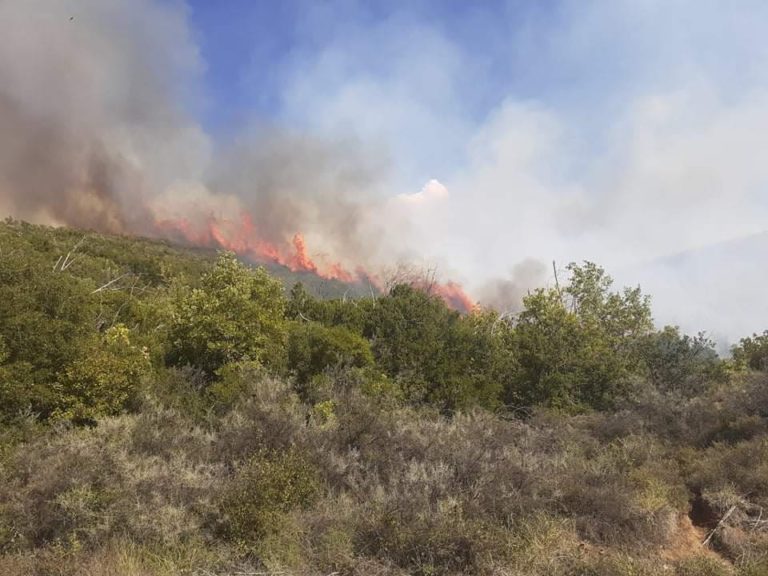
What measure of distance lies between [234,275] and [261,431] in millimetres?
10697

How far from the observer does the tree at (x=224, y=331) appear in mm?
15820

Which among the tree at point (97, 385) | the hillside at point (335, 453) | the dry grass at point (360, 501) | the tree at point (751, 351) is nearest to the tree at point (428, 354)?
the hillside at point (335, 453)

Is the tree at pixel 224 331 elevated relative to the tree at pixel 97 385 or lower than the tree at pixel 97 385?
elevated

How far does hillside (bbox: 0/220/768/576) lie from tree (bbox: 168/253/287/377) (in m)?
0.07

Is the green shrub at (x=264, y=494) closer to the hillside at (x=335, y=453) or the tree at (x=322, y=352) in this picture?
the hillside at (x=335, y=453)

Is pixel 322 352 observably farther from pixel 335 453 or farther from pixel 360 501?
pixel 360 501

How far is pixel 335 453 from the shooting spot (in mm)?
9273

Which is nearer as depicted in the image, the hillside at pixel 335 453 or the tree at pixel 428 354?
the hillside at pixel 335 453

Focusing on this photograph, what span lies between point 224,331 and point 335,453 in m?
7.83

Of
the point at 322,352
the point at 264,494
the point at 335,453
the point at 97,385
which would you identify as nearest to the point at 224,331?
the point at 322,352

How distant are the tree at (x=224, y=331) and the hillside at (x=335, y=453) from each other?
7 cm

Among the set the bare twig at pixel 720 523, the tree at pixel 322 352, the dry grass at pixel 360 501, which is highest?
the tree at pixel 322 352

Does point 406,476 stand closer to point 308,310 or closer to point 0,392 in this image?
point 0,392

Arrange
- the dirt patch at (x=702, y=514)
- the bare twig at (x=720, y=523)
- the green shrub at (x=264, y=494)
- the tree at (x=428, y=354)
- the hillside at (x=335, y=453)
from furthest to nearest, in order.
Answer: the tree at (x=428, y=354)
the dirt patch at (x=702, y=514)
the bare twig at (x=720, y=523)
the green shrub at (x=264, y=494)
the hillside at (x=335, y=453)
